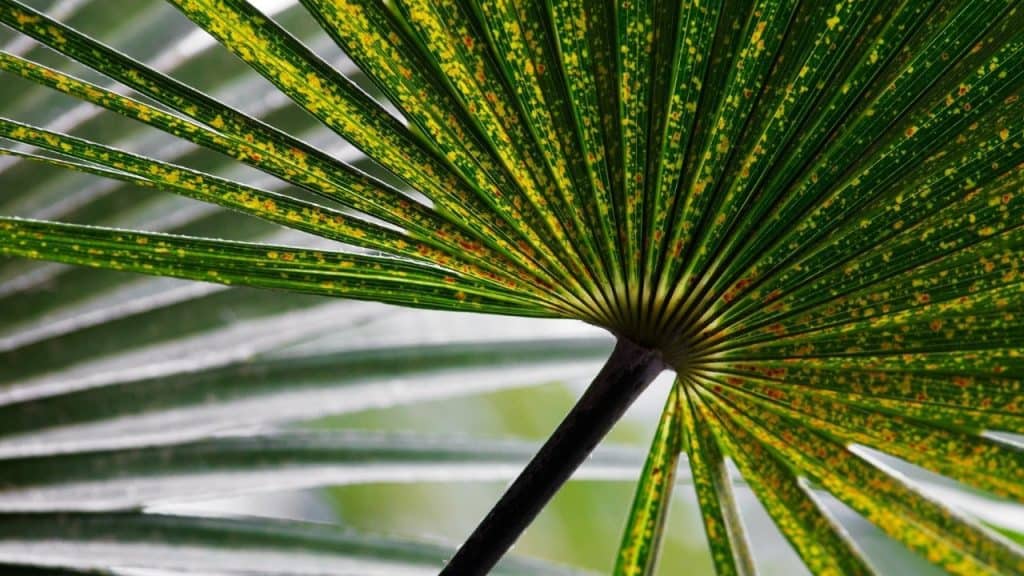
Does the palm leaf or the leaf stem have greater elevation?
the palm leaf

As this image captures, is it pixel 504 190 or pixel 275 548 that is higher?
pixel 504 190

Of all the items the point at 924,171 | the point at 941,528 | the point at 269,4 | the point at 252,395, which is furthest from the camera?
the point at 252,395

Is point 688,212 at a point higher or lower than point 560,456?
higher

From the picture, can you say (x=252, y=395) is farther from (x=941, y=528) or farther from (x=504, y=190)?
(x=941, y=528)

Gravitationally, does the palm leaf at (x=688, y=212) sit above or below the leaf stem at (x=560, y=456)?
above

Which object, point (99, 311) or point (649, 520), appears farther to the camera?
point (99, 311)

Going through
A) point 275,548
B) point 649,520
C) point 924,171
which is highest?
point 924,171

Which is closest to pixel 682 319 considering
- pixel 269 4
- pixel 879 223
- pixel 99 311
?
pixel 879 223

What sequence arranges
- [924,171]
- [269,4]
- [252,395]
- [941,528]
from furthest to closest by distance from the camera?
[252,395], [269,4], [941,528], [924,171]
